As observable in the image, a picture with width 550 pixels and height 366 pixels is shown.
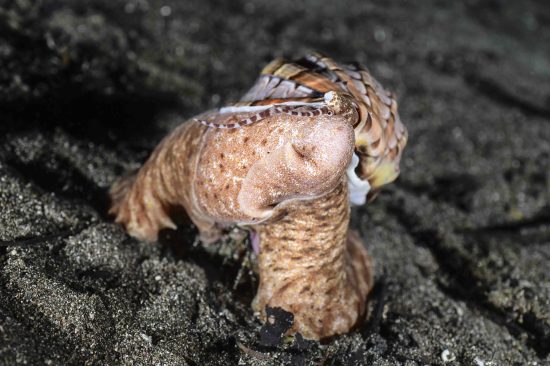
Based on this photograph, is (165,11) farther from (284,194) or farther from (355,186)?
(284,194)

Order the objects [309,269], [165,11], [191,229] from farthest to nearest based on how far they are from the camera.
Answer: [165,11]
[191,229]
[309,269]

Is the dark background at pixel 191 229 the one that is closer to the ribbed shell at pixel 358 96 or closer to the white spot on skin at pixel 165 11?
the white spot on skin at pixel 165 11

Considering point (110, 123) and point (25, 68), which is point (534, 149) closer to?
point (110, 123)

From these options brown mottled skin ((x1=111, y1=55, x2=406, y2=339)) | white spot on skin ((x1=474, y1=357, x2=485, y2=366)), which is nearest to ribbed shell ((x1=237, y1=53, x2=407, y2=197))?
brown mottled skin ((x1=111, y1=55, x2=406, y2=339))

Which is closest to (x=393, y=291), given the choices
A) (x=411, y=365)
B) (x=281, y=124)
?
(x=411, y=365)

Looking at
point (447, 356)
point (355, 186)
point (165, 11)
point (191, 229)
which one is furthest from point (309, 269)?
point (165, 11)

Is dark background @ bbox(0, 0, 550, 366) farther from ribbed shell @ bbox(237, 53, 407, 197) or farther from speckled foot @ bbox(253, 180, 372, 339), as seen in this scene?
ribbed shell @ bbox(237, 53, 407, 197)
